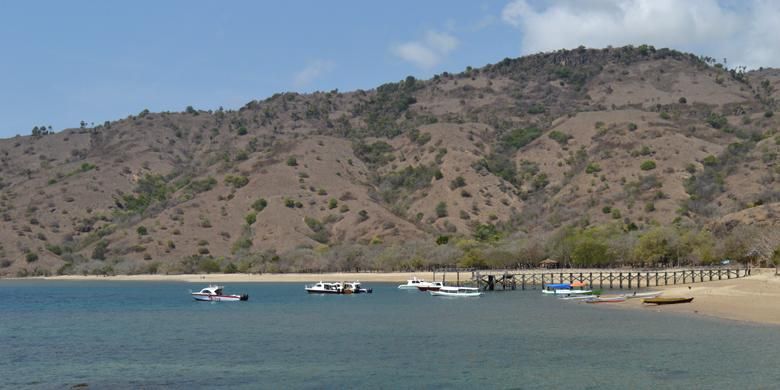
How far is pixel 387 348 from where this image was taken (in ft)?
183

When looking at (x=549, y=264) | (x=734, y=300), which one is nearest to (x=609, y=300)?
(x=734, y=300)

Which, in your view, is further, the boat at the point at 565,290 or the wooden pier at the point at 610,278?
the wooden pier at the point at 610,278

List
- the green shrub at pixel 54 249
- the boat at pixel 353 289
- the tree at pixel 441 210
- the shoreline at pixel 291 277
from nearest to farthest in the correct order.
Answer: the boat at pixel 353 289 < the shoreline at pixel 291 277 < the tree at pixel 441 210 < the green shrub at pixel 54 249

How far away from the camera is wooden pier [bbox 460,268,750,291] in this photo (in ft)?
363

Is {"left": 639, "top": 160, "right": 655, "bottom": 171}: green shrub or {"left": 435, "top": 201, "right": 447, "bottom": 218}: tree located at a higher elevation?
{"left": 639, "top": 160, "right": 655, "bottom": 171}: green shrub

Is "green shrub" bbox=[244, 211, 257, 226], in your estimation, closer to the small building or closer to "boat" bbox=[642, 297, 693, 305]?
the small building

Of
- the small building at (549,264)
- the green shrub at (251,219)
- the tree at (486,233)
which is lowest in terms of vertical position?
the small building at (549,264)

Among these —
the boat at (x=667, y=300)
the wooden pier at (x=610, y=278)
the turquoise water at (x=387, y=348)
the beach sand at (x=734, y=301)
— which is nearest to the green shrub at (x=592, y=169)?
the wooden pier at (x=610, y=278)

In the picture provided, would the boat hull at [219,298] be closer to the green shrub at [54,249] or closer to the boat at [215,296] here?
the boat at [215,296]

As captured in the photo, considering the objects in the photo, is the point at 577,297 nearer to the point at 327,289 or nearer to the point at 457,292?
the point at 457,292

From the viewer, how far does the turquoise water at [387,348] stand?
4344cm

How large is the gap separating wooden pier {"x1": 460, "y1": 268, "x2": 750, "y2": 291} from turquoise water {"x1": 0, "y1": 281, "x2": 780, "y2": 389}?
27.3 m

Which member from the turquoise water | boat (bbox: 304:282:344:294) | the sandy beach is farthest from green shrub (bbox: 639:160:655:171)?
the turquoise water

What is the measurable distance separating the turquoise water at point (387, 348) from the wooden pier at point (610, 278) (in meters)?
27.3
